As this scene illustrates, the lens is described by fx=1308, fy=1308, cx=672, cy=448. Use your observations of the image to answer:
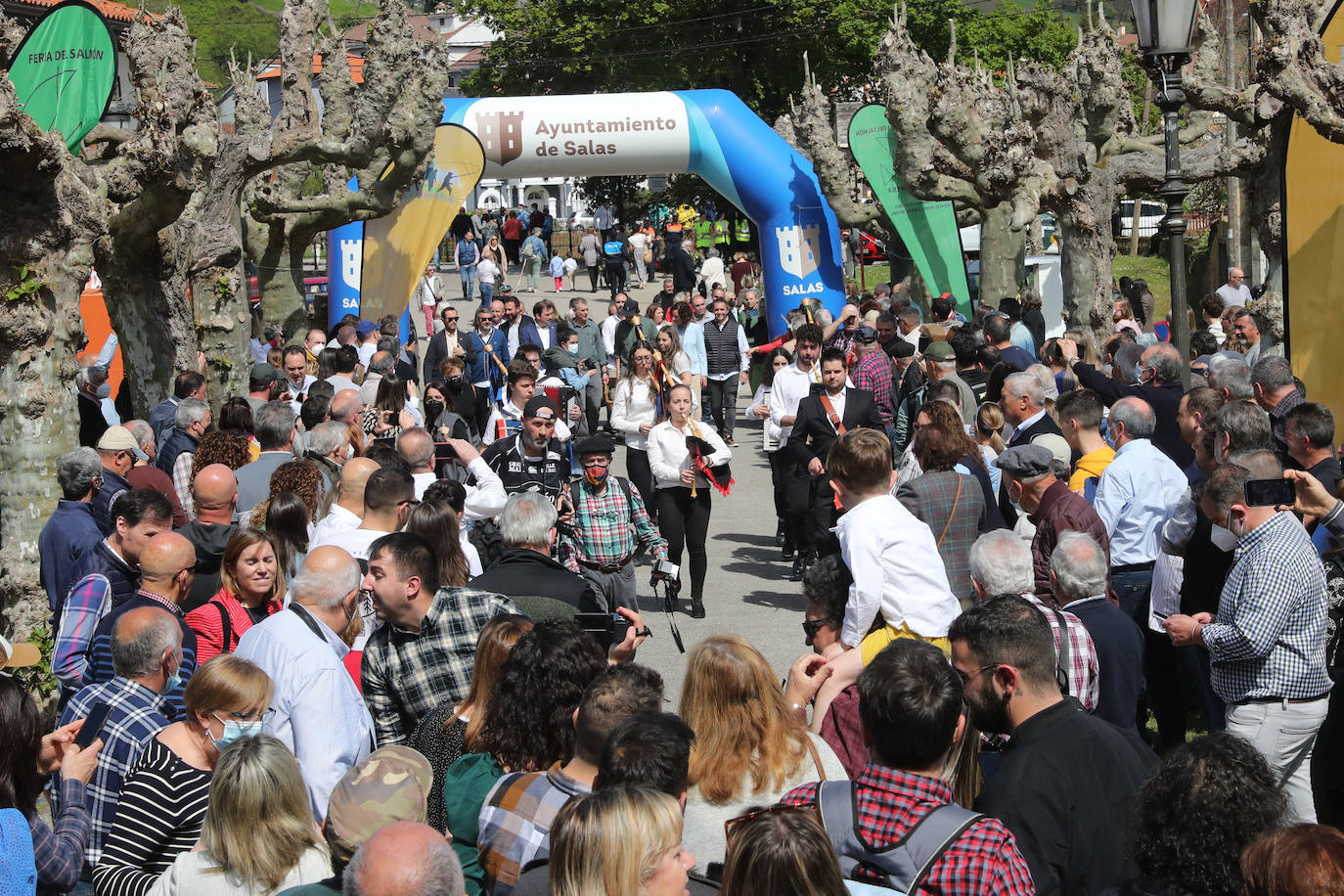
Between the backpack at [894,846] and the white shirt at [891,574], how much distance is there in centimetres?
171

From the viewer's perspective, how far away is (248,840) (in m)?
3.36

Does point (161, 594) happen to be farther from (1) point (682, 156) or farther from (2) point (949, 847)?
(1) point (682, 156)

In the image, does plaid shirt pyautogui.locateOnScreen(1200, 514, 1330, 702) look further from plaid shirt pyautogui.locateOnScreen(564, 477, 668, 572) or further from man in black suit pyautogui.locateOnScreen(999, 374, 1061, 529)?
plaid shirt pyautogui.locateOnScreen(564, 477, 668, 572)

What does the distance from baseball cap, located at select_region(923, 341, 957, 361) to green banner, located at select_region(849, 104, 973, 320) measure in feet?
28.1

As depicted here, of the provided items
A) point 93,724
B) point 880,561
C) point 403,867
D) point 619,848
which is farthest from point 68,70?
point 619,848

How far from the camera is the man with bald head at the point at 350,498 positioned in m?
6.34

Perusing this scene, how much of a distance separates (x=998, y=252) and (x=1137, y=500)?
12.9 m

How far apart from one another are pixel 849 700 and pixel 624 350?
12685mm

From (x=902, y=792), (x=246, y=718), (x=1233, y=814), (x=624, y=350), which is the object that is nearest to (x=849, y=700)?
(x=902, y=792)

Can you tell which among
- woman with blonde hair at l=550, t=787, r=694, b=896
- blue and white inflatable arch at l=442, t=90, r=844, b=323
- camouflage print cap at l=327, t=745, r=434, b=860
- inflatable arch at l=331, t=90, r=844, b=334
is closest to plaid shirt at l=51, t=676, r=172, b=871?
camouflage print cap at l=327, t=745, r=434, b=860

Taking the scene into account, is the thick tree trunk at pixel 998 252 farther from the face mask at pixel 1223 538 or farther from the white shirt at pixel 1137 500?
the face mask at pixel 1223 538

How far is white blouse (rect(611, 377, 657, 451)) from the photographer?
1029 cm

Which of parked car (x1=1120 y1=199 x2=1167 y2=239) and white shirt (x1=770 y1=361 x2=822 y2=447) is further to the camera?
parked car (x1=1120 y1=199 x2=1167 y2=239)

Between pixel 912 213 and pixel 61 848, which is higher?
pixel 912 213
